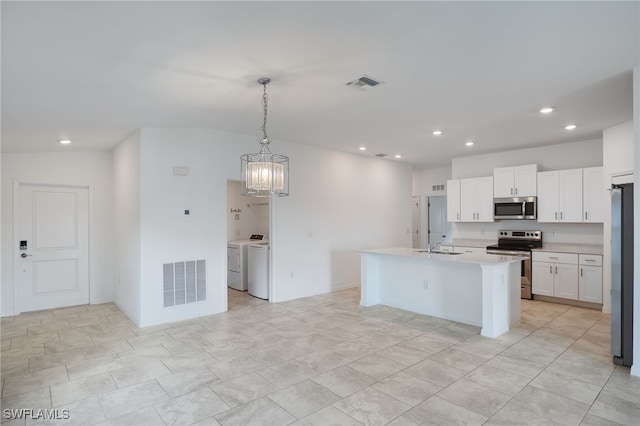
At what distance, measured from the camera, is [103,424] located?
8.04 ft

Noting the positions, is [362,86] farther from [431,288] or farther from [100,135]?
[100,135]

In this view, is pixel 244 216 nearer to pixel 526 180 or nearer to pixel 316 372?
pixel 316 372

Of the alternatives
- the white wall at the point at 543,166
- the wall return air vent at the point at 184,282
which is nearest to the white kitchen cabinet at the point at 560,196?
the white wall at the point at 543,166

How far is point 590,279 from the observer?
5.40 metres

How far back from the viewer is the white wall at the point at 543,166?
5.93 meters

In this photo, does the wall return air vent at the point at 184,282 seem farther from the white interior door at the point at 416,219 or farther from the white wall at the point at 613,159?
the white interior door at the point at 416,219

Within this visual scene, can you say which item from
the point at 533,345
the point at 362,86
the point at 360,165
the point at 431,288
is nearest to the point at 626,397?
the point at 533,345

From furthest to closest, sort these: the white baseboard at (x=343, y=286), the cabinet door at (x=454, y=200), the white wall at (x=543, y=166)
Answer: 1. the cabinet door at (x=454, y=200)
2. the white baseboard at (x=343, y=286)
3. the white wall at (x=543, y=166)

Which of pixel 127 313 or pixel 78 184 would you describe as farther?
pixel 78 184

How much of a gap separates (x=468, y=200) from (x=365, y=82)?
A: 15.6 feet

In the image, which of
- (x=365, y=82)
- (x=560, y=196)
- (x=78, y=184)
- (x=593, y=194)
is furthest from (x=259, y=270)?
(x=593, y=194)

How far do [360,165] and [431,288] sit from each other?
3.15 m

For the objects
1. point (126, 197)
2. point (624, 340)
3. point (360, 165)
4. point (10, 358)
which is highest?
point (360, 165)

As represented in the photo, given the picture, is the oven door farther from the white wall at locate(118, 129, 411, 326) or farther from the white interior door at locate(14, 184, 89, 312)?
the white interior door at locate(14, 184, 89, 312)
